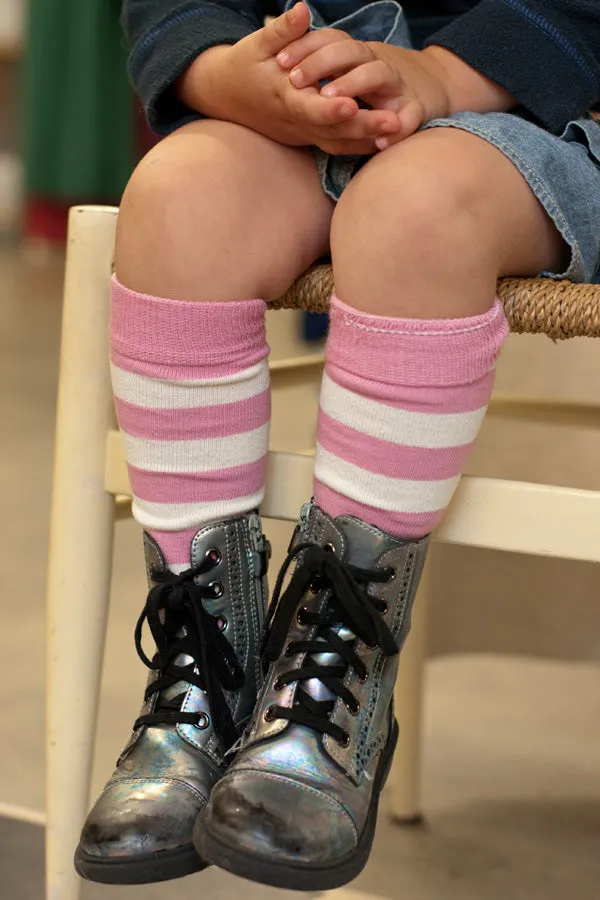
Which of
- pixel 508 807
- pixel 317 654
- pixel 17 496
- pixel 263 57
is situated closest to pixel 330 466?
pixel 317 654

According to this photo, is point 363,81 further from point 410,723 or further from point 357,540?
point 410,723

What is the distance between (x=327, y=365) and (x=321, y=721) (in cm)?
15

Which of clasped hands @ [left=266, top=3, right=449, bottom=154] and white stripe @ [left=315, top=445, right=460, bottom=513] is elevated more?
clasped hands @ [left=266, top=3, right=449, bottom=154]

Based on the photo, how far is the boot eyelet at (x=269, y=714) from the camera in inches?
18.5

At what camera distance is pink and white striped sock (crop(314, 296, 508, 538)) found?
458mm

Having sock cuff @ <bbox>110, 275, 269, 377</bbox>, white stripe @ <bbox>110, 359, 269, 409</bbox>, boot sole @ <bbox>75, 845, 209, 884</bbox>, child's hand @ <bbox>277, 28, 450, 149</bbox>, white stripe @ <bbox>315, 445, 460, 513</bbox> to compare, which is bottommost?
boot sole @ <bbox>75, 845, 209, 884</bbox>

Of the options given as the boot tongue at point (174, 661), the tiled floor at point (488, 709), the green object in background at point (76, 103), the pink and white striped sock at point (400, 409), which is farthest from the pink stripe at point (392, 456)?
the green object in background at point (76, 103)

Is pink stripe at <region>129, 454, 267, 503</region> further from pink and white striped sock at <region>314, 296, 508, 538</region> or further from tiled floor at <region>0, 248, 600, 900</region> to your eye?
tiled floor at <region>0, 248, 600, 900</region>

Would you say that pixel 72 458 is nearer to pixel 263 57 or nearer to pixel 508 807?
pixel 263 57

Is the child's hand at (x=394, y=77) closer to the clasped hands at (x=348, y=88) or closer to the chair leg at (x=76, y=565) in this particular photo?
the clasped hands at (x=348, y=88)

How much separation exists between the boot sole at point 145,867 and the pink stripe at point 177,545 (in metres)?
0.13

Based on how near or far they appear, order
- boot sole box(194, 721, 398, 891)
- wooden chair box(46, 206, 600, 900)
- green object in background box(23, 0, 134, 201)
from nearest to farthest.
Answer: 1. boot sole box(194, 721, 398, 891)
2. wooden chair box(46, 206, 600, 900)
3. green object in background box(23, 0, 134, 201)

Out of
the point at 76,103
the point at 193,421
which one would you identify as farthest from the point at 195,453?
the point at 76,103

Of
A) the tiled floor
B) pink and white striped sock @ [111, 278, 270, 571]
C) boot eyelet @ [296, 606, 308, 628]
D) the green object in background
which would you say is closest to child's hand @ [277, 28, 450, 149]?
pink and white striped sock @ [111, 278, 270, 571]
